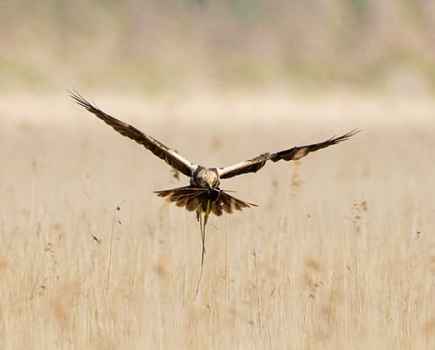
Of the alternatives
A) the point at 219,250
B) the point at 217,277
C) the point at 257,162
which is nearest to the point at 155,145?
the point at 257,162

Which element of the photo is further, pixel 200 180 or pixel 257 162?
pixel 257 162

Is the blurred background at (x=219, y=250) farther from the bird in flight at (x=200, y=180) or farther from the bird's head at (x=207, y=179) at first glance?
the bird's head at (x=207, y=179)

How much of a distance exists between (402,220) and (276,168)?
816 centimetres

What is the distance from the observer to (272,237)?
8.05 metres

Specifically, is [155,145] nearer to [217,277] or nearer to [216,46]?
[217,277]

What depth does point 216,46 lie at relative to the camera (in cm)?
13438

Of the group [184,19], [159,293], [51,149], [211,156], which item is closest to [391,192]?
[159,293]

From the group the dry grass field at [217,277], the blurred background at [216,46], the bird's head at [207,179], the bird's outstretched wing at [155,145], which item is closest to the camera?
the bird's head at [207,179]

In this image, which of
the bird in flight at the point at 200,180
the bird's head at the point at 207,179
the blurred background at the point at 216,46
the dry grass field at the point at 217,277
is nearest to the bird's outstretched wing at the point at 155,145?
the bird in flight at the point at 200,180

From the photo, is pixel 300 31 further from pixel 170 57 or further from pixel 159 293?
pixel 159 293

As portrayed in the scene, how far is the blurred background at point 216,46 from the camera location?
421ft

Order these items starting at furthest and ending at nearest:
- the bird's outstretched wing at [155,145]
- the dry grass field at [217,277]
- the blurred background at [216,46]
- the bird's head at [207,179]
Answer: the blurred background at [216,46] → the dry grass field at [217,277] → the bird's outstretched wing at [155,145] → the bird's head at [207,179]

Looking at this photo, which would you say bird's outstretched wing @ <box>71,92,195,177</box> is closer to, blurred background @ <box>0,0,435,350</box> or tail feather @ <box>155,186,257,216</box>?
tail feather @ <box>155,186,257,216</box>

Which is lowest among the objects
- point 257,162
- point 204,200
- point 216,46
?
point 204,200
